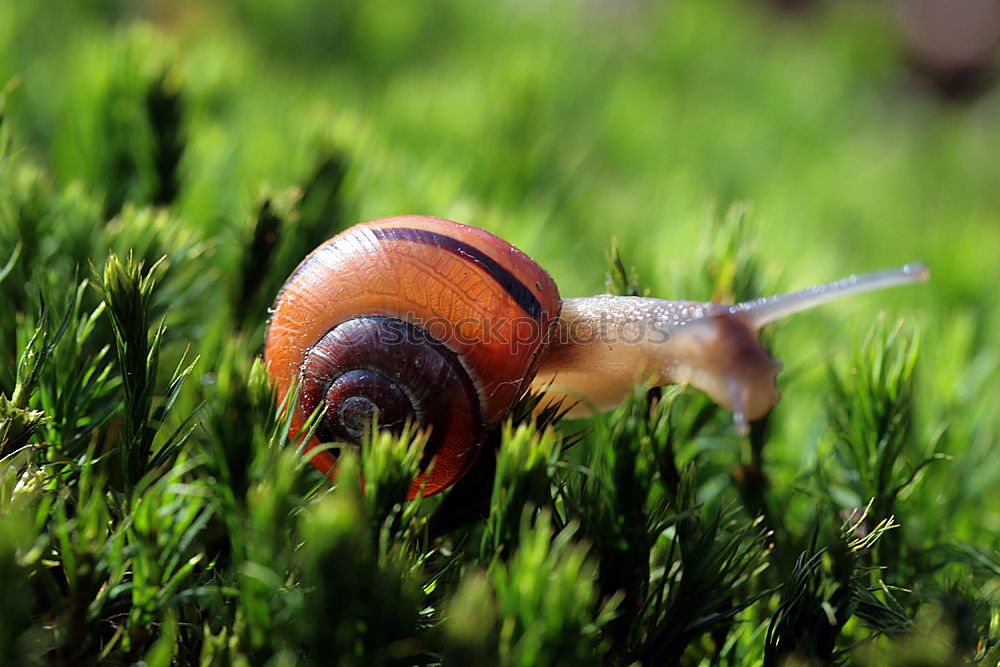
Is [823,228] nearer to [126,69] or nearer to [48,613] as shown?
[126,69]

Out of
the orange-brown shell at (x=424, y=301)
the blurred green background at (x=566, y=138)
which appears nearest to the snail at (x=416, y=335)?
the orange-brown shell at (x=424, y=301)

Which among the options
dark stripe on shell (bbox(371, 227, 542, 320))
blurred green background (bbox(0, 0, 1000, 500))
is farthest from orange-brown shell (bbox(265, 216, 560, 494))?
blurred green background (bbox(0, 0, 1000, 500))

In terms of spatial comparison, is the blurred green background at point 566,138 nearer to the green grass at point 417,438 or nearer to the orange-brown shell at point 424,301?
the green grass at point 417,438

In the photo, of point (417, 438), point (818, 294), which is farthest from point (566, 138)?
point (417, 438)

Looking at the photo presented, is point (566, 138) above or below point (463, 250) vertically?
above

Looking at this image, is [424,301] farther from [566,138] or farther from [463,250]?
[566,138]

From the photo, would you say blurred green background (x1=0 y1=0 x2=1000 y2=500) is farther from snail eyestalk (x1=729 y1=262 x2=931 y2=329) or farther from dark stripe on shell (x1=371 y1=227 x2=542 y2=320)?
dark stripe on shell (x1=371 y1=227 x2=542 y2=320)

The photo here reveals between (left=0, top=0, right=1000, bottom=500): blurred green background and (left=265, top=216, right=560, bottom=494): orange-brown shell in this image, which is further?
(left=0, top=0, right=1000, bottom=500): blurred green background
